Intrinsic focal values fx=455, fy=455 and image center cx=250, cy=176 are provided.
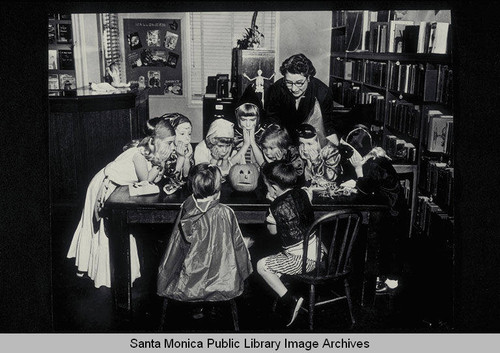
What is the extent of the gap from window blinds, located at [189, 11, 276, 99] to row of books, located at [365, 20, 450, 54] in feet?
2.67

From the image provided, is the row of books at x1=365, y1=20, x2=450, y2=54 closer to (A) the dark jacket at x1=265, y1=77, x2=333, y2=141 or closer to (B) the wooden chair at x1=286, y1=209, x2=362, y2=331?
(A) the dark jacket at x1=265, y1=77, x2=333, y2=141

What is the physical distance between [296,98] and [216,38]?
1.13 ft

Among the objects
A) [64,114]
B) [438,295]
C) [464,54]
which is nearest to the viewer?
[464,54]

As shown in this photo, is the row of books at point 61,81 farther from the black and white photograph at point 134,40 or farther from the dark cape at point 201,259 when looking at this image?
the dark cape at point 201,259

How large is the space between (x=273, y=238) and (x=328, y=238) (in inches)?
12.6

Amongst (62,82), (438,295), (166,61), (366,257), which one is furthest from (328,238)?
(62,82)

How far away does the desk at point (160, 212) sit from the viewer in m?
1.55

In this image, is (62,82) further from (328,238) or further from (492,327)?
(492,327)

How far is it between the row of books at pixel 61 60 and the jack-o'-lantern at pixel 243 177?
318 cm

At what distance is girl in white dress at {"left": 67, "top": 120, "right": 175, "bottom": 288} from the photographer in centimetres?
157

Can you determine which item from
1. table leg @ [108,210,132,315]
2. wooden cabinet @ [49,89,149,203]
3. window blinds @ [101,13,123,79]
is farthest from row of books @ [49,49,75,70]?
table leg @ [108,210,132,315]

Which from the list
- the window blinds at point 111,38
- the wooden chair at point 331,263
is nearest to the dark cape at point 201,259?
the wooden chair at point 331,263
